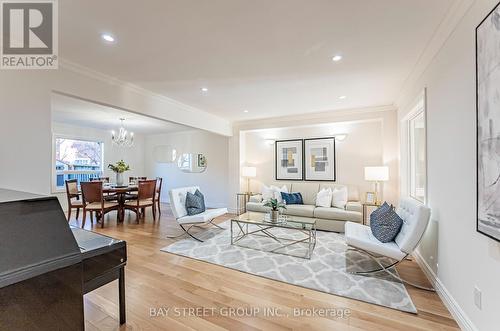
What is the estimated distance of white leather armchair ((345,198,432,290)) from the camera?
2.26m

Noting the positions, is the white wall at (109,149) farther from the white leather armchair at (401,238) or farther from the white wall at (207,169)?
the white leather armchair at (401,238)

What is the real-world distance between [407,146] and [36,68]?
521 centimetres

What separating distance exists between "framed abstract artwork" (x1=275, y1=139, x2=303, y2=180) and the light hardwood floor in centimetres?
302

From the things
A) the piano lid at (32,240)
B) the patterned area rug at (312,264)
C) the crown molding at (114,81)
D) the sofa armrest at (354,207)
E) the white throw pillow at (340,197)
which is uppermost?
the crown molding at (114,81)

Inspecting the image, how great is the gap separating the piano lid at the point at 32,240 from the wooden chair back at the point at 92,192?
13.6 ft

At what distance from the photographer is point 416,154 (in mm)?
3410

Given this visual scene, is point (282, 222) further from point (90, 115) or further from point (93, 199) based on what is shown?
point (90, 115)

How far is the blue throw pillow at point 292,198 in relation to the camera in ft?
16.1

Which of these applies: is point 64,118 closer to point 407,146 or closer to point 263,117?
point 263,117

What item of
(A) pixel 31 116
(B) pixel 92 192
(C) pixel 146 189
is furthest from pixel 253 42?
(B) pixel 92 192

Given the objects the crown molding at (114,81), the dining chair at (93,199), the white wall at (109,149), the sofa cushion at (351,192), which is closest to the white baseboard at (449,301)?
the sofa cushion at (351,192)

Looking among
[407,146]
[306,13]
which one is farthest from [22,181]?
[407,146]

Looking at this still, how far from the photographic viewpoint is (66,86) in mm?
2627

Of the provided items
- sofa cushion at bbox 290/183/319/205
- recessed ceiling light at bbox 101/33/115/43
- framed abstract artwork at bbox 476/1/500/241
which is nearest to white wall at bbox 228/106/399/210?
sofa cushion at bbox 290/183/319/205
